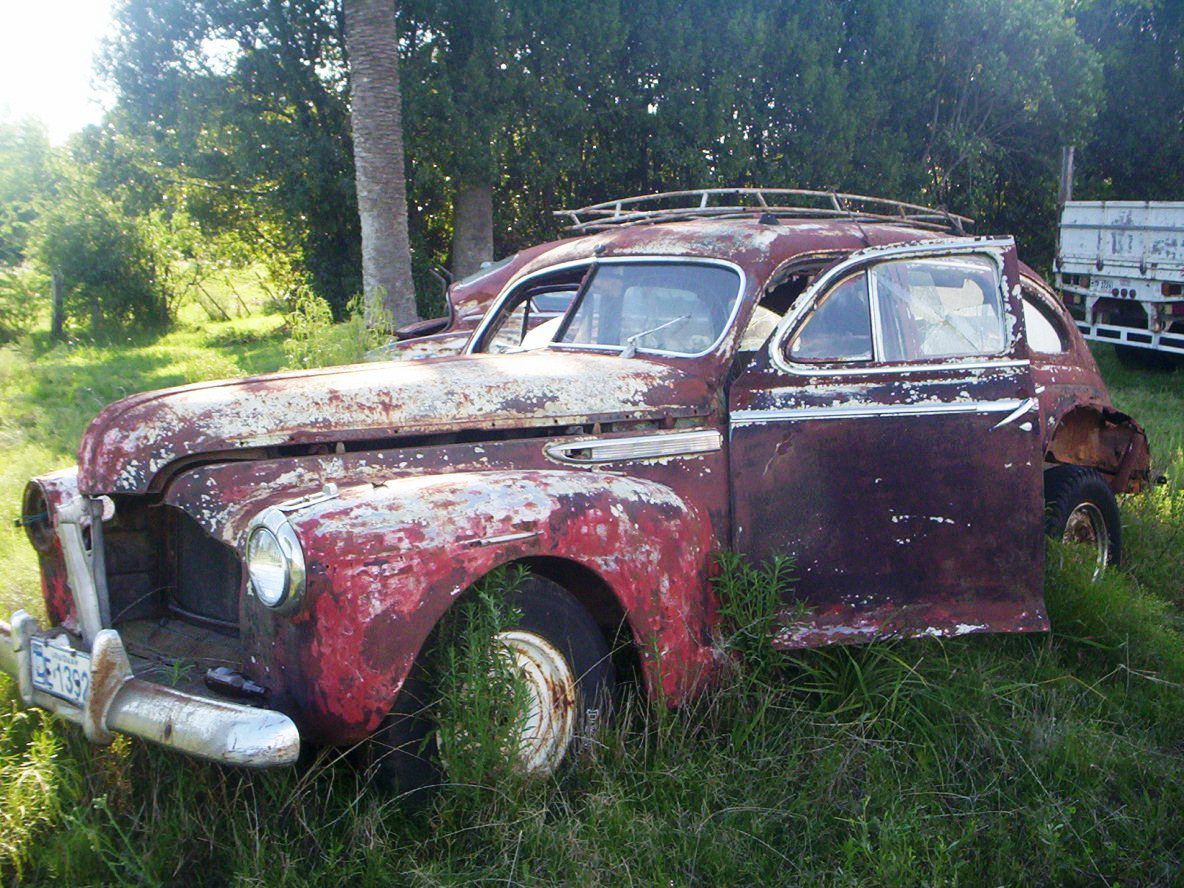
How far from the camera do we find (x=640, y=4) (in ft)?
46.7

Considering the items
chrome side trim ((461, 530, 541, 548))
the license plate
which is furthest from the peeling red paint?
the license plate

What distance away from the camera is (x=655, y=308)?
4.38m

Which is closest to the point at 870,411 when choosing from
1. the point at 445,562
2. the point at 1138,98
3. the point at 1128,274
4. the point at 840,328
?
the point at 840,328

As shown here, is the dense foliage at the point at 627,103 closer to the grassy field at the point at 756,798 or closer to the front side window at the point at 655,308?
the front side window at the point at 655,308

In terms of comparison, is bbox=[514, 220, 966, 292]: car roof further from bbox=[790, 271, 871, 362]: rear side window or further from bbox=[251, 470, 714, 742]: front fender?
bbox=[251, 470, 714, 742]: front fender

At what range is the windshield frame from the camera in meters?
4.10

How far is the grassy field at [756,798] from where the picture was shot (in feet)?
9.72

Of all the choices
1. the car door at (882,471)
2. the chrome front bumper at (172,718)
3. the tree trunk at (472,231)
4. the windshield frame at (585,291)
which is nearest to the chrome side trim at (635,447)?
the car door at (882,471)

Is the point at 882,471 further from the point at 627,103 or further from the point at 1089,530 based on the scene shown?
the point at 627,103

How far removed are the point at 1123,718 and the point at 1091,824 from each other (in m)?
0.87

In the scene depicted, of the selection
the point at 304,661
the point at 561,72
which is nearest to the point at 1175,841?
the point at 304,661

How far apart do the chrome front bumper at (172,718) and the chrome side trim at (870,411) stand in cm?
196

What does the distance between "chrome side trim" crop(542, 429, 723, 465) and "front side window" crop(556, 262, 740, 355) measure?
392 millimetres

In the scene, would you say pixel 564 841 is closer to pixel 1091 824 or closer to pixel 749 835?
pixel 749 835
